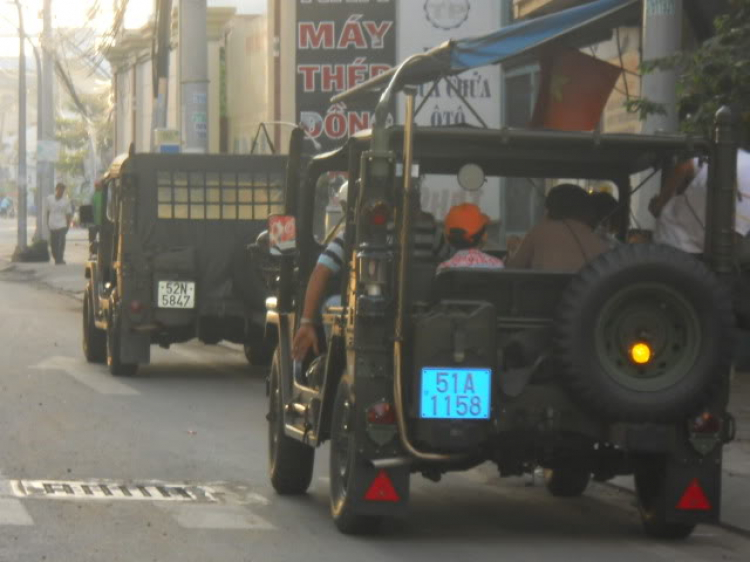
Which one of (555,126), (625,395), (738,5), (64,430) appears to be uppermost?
(738,5)

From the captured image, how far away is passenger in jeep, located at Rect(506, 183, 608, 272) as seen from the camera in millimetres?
8305

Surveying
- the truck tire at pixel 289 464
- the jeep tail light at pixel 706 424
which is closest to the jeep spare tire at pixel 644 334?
the jeep tail light at pixel 706 424

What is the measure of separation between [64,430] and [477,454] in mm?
4891

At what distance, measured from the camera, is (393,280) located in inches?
307

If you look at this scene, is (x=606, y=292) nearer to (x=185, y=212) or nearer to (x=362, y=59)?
(x=185, y=212)

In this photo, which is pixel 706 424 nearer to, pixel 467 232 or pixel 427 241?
pixel 467 232

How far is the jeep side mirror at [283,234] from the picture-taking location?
30.3 feet

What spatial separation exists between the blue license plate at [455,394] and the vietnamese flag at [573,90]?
8.44 feet

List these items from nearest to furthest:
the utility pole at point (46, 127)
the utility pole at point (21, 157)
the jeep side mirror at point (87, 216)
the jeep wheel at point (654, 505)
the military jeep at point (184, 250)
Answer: the jeep wheel at point (654, 505), the military jeep at point (184, 250), the jeep side mirror at point (87, 216), the utility pole at point (21, 157), the utility pole at point (46, 127)

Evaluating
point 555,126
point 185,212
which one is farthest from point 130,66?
point 555,126

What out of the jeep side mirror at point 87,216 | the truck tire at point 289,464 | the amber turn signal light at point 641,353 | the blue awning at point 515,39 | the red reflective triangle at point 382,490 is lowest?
the truck tire at point 289,464

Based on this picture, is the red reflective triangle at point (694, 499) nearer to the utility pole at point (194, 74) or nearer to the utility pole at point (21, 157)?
the utility pole at point (194, 74)

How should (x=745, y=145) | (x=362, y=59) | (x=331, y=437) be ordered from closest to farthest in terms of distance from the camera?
(x=331, y=437), (x=745, y=145), (x=362, y=59)

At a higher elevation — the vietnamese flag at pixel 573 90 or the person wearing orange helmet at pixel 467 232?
the vietnamese flag at pixel 573 90
